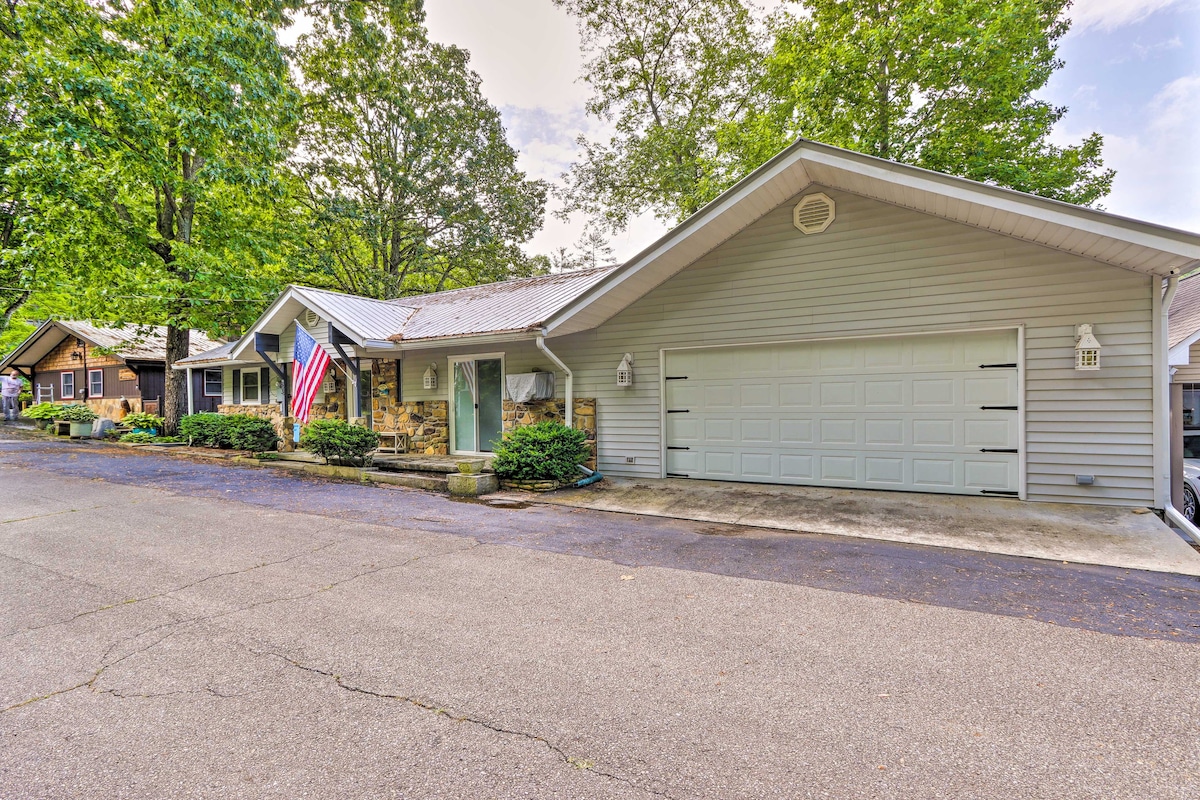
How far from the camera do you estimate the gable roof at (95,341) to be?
1903 centimetres

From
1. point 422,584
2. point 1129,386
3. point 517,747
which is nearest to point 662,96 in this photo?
point 1129,386

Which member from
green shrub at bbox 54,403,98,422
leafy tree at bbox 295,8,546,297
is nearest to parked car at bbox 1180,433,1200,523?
leafy tree at bbox 295,8,546,297

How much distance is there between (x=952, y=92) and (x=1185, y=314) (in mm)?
7409

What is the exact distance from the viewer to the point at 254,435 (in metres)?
12.4

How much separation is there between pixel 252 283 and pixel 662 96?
14.3 metres

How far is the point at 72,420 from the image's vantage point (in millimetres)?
17766

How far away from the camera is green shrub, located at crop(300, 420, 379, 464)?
984 centimetres

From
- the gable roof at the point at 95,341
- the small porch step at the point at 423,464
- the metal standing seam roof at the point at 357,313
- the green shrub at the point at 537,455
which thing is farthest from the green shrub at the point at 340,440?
the gable roof at the point at 95,341

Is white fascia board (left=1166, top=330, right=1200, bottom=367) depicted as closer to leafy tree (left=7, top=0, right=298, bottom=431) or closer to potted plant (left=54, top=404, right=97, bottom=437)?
leafy tree (left=7, top=0, right=298, bottom=431)

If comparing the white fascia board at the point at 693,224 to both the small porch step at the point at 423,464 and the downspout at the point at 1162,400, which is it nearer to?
the small porch step at the point at 423,464

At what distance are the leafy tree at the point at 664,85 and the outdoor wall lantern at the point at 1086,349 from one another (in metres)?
11.7

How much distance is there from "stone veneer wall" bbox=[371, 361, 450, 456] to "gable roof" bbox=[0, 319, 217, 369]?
11012 mm

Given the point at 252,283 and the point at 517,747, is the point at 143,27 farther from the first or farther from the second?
the point at 517,747

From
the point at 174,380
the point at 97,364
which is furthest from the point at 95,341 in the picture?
the point at 174,380
